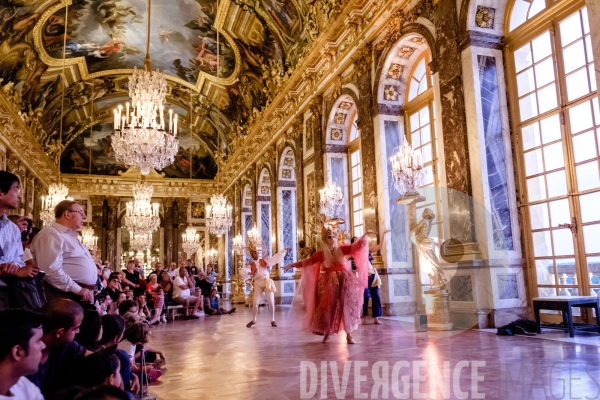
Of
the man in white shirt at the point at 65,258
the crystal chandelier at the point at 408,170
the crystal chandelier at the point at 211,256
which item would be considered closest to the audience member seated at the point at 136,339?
the man in white shirt at the point at 65,258

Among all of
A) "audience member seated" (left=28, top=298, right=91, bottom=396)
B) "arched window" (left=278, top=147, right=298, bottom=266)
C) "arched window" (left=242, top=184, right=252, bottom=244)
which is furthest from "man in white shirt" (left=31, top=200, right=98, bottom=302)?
"arched window" (left=242, top=184, right=252, bottom=244)

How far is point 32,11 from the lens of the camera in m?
15.0

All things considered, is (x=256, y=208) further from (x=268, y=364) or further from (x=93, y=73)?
(x=268, y=364)

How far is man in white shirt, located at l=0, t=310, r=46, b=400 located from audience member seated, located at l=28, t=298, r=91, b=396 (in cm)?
71

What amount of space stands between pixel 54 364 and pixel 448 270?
6.31m

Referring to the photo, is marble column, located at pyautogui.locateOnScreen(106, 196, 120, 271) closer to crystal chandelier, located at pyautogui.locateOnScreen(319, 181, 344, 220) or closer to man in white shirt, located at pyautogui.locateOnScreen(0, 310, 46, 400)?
crystal chandelier, located at pyautogui.locateOnScreen(319, 181, 344, 220)

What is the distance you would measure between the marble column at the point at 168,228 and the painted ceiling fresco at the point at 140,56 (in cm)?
567

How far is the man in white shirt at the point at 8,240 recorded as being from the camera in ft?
9.98

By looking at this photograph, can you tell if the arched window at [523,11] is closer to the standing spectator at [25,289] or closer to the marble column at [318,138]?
the marble column at [318,138]

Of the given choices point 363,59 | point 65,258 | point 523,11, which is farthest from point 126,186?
point 65,258

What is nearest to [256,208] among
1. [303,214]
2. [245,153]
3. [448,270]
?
[245,153]

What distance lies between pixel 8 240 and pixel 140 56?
19.4m

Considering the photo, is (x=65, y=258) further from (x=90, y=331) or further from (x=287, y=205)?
(x=287, y=205)

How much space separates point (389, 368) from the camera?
4.47 meters
